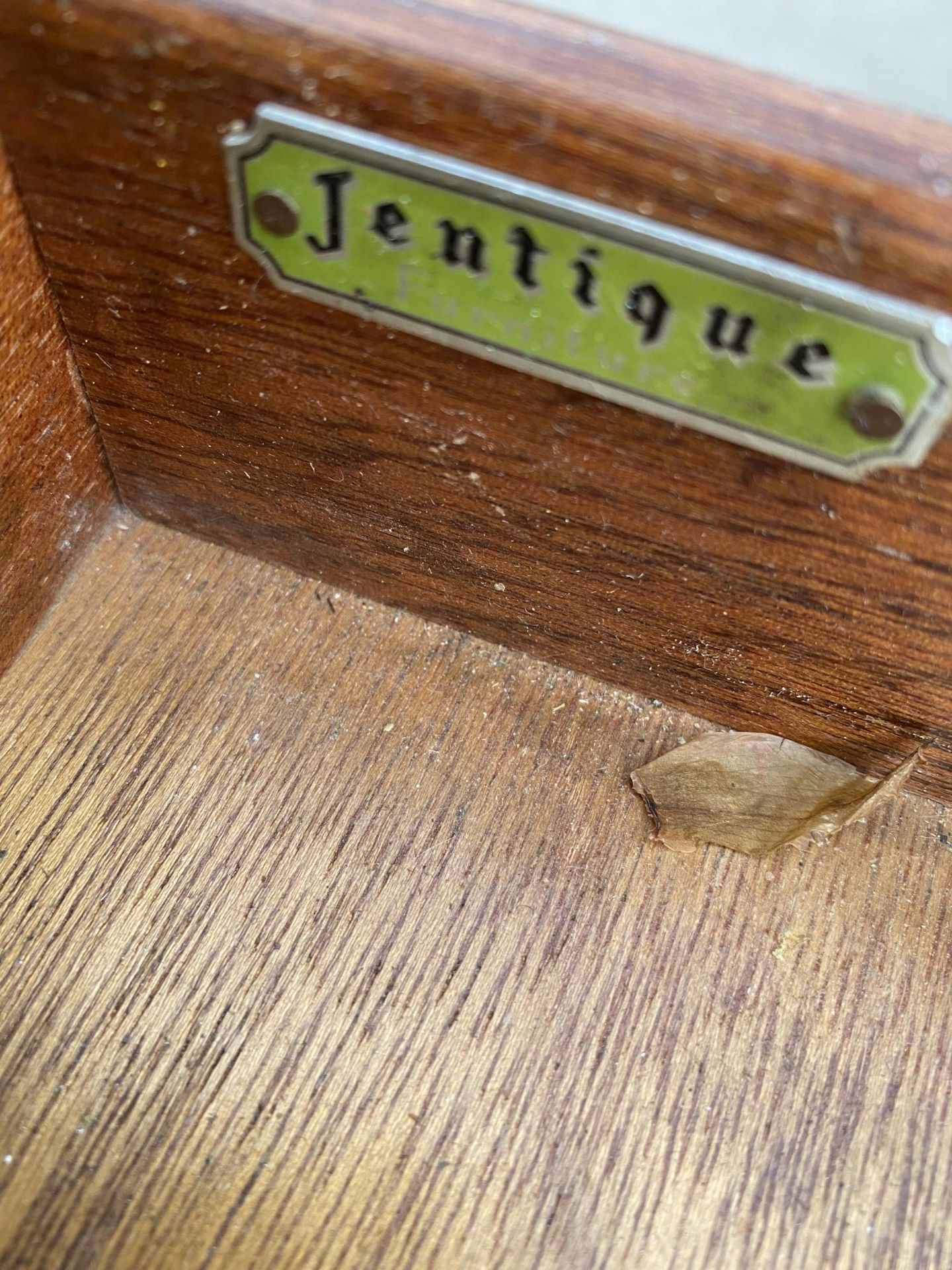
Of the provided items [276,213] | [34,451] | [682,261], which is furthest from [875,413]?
[34,451]

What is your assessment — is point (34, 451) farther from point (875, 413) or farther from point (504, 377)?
point (875, 413)

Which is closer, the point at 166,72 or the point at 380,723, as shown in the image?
the point at 166,72

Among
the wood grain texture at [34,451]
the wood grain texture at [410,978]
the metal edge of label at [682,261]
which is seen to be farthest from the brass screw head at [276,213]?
the wood grain texture at [410,978]

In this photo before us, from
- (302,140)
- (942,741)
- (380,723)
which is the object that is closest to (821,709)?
(942,741)

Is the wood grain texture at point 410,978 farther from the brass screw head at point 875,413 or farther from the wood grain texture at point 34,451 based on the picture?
the brass screw head at point 875,413

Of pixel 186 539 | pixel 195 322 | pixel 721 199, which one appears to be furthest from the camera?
pixel 186 539

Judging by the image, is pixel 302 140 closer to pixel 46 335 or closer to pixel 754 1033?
pixel 46 335
